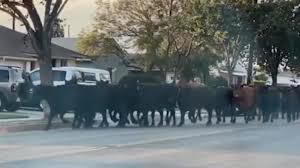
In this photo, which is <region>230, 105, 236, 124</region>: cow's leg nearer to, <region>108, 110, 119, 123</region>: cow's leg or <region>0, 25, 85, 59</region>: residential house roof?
<region>108, 110, 119, 123</region>: cow's leg

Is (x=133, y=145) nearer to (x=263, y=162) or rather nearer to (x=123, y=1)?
(x=263, y=162)

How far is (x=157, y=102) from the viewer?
934 inches

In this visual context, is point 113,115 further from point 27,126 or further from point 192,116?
point 192,116

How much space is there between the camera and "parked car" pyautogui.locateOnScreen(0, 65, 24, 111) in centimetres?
2731

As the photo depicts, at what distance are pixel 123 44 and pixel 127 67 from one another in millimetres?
2027

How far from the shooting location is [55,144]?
16188 millimetres

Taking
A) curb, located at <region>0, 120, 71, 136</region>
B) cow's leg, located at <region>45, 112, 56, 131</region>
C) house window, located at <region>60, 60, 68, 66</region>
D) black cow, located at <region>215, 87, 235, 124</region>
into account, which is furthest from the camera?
house window, located at <region>60, 60, 68, 66</region>

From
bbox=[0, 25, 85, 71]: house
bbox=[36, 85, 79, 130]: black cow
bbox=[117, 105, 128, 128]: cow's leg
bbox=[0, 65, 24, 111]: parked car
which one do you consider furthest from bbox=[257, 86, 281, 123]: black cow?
bbox=[0, 25, 85, 71]: house

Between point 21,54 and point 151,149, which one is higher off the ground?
point 21,54

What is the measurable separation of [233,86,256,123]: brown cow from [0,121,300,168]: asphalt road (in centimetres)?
472

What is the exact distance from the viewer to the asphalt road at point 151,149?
42.0 feet

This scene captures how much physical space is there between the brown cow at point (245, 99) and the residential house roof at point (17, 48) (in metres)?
15.3

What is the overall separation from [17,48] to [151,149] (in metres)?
27.2

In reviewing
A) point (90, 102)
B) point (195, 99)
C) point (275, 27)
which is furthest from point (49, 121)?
point (275, 27)
